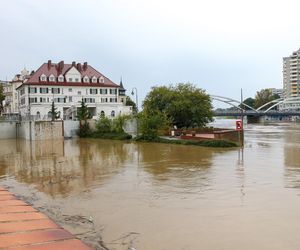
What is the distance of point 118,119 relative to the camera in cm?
5931

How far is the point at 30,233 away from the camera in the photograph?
10.7 m

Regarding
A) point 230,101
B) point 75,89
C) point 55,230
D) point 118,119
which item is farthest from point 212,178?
point 230,101

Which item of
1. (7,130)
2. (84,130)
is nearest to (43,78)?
(7,130)

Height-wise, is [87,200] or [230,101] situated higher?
[230,101]

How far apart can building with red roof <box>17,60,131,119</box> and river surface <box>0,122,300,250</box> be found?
44.4 m

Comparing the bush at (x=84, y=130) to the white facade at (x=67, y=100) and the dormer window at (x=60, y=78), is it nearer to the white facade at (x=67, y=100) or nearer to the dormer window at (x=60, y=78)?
the white facade at (x=67, y=100)

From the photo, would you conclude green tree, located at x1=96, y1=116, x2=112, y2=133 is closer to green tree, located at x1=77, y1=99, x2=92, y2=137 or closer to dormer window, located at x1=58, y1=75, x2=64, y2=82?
green tree, located at x1=77, y1=99, x2=92, y2=137

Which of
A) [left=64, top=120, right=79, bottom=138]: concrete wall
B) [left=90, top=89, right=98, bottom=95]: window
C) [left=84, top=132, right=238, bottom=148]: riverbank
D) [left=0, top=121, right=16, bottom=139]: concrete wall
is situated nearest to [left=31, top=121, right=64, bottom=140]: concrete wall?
[left=64, top=120, right=79, bottom=138]: concrete wall

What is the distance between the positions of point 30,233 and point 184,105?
47.9 meters

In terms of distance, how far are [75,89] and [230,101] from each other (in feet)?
318

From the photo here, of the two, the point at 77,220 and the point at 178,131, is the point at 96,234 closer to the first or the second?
the point at 77,220

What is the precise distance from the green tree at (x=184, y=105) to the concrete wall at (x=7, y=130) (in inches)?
898

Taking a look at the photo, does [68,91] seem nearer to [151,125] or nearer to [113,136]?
[113,136]

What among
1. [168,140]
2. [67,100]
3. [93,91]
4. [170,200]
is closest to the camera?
[170,200]
